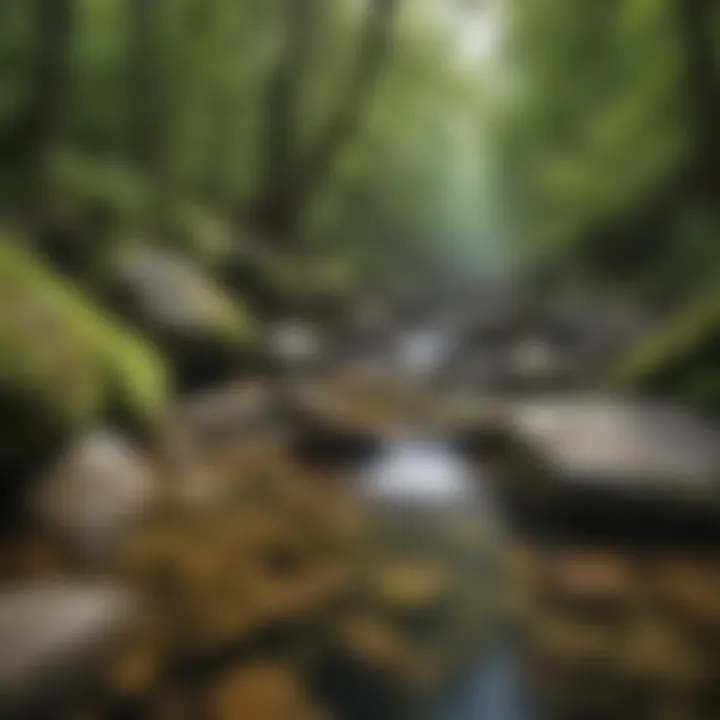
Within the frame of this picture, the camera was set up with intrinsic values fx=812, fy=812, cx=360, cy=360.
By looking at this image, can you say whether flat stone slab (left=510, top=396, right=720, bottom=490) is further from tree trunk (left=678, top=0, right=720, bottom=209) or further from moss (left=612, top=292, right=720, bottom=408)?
tree trunk (left=678, top=0, right=720, bottom=209)

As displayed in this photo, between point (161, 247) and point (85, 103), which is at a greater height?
point (85, 103)

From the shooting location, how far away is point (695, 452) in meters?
2.03

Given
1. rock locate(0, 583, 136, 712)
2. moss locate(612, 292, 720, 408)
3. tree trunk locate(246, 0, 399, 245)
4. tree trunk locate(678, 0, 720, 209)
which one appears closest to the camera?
rock locate(0, 583, 136, 712)

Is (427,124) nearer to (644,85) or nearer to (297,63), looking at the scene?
(297,63)

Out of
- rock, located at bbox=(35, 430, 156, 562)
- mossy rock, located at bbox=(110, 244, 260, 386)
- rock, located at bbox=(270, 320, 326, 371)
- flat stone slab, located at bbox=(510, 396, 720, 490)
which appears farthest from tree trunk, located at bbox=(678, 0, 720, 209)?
rock, located at bbox=(35, 430, 156, 562)

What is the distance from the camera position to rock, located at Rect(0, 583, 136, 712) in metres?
1.14

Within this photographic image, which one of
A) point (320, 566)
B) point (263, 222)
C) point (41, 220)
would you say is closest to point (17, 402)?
point (320, 566)

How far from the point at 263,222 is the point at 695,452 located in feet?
7.82

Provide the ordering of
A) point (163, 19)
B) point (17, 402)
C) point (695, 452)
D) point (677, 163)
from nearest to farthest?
point (17, 402) → point (695, 452) → point (677, 163) → point (163, 19)

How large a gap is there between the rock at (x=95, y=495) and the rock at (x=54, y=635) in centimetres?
31

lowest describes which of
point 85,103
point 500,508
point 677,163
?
point 500,508

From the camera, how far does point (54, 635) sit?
4.04 feet

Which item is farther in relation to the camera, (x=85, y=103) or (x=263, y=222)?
(x=263, y=222)

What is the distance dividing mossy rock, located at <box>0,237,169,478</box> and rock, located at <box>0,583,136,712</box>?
44 centimetres
